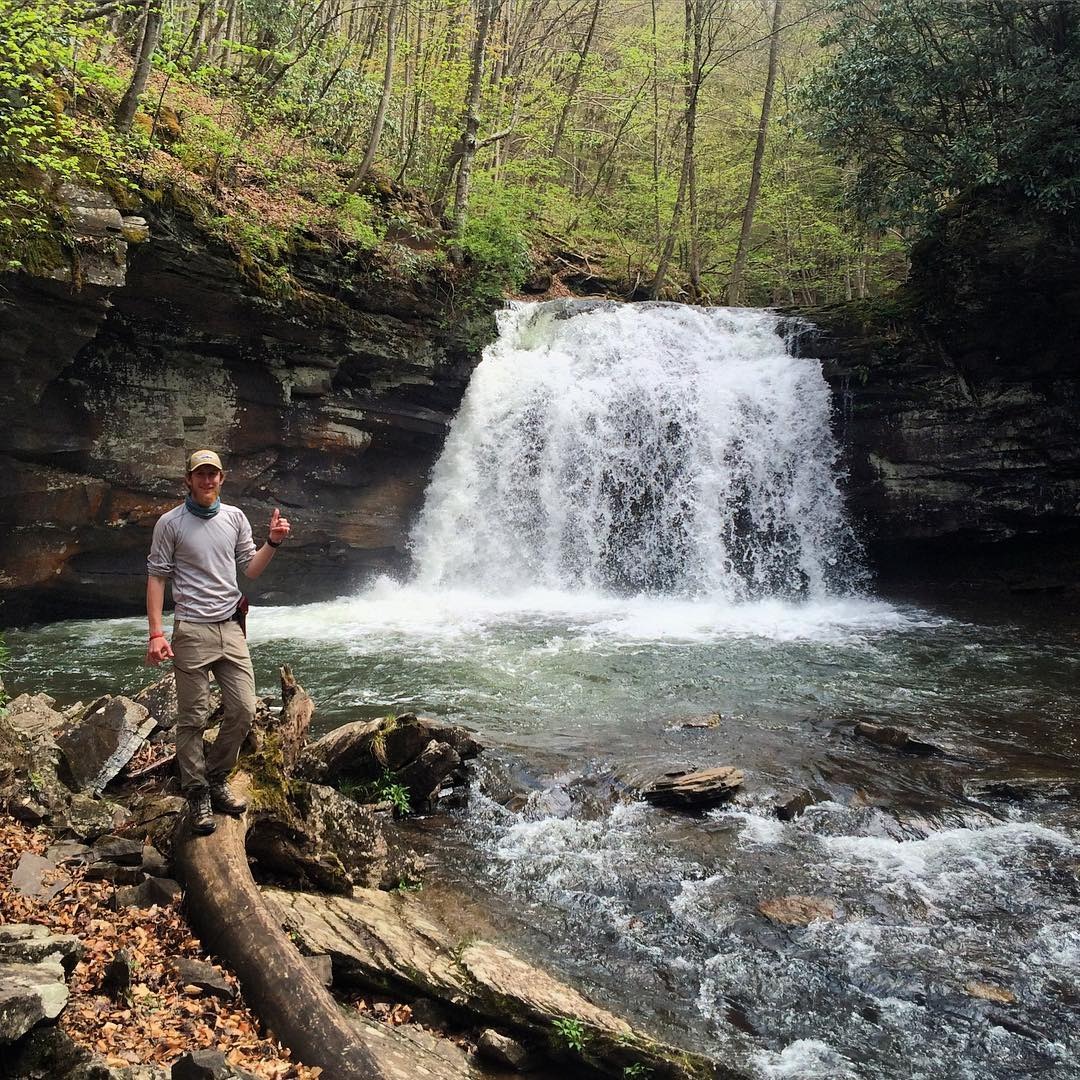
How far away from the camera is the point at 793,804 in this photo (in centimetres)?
646

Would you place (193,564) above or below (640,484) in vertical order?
below

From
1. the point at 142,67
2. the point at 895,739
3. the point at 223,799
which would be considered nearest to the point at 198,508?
the point at 223,799

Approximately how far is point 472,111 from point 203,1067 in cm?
1662

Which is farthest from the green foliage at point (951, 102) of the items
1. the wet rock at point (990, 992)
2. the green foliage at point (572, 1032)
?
the green foliage at point (572, 1032)

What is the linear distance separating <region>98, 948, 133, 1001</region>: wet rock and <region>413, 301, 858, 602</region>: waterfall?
12329 millimetres

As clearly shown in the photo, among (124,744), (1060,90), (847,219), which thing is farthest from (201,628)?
(847,219)

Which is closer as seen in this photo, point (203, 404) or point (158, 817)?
point (158, 817)

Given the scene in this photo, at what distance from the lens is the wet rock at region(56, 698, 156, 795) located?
5.36 m

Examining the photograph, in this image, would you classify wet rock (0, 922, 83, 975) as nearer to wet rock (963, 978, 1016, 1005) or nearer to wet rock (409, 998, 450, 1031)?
wet rock (409, 998, 450, 1031)

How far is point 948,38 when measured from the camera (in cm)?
1433

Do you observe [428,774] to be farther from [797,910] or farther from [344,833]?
[797,910]

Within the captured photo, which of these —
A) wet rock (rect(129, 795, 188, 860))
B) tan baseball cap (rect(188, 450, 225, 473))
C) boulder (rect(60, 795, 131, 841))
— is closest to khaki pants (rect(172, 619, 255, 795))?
wet rock (rect(129, 795, 188, 860))

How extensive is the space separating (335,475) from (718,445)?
781 cm

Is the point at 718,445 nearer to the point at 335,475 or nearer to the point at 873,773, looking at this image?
the point at 335,475
